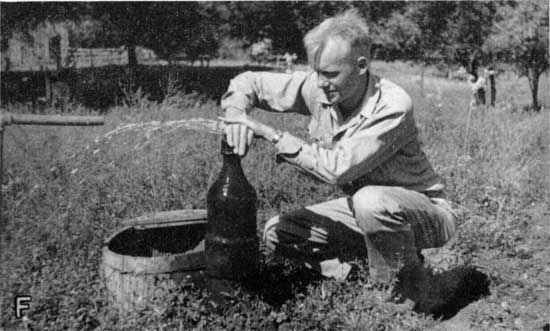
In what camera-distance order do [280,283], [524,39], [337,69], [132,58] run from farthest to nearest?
[132,58], [524,39], [280,283], [337,69]

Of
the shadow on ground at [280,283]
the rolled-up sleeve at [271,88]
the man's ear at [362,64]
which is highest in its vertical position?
the man's ear at [362,64]

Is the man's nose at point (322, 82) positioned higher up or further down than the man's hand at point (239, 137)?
higher up

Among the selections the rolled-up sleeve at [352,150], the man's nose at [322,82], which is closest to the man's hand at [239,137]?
the rolled-up sleeve at [352,150]

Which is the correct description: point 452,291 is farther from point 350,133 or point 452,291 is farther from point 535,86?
point 535,86

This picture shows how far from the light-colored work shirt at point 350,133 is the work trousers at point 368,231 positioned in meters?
0.13

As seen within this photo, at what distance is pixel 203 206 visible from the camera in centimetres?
404

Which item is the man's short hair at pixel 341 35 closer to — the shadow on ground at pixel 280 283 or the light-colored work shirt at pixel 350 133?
the light-colored work shirt at pixel 350 133

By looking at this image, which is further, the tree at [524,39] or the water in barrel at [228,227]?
the tree at [524,39]

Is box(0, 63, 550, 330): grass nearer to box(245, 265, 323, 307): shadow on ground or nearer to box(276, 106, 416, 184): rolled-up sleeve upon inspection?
box(245, 265, 323, 307): shadow on ground

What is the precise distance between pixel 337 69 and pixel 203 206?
5.41 feet

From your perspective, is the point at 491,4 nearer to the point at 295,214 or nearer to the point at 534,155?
the point at 534,155

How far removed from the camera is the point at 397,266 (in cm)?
287

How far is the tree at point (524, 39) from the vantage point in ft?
30.3

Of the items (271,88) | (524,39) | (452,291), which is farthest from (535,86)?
(271,88)
